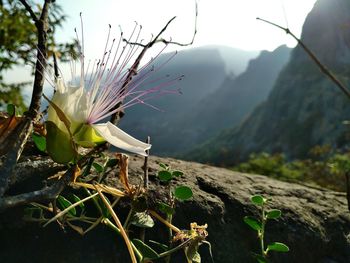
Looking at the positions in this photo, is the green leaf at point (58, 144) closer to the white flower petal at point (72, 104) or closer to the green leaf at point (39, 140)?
the white flower petal at point (72, 104)

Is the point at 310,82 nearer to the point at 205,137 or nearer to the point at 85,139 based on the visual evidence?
the point at 205,137

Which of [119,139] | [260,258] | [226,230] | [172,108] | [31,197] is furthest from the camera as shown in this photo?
[172,108]

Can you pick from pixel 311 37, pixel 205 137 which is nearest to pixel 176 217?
pixel 311 37

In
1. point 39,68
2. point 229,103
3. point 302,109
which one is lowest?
point 39,68

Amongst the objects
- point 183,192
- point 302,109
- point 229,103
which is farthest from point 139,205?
point 229,103

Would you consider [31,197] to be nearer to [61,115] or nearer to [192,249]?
[61,115]

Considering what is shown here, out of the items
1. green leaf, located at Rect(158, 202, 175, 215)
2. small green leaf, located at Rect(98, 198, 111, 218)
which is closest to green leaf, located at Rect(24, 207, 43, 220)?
small green leaf, located at Rect(98, 198, 111, 218)
